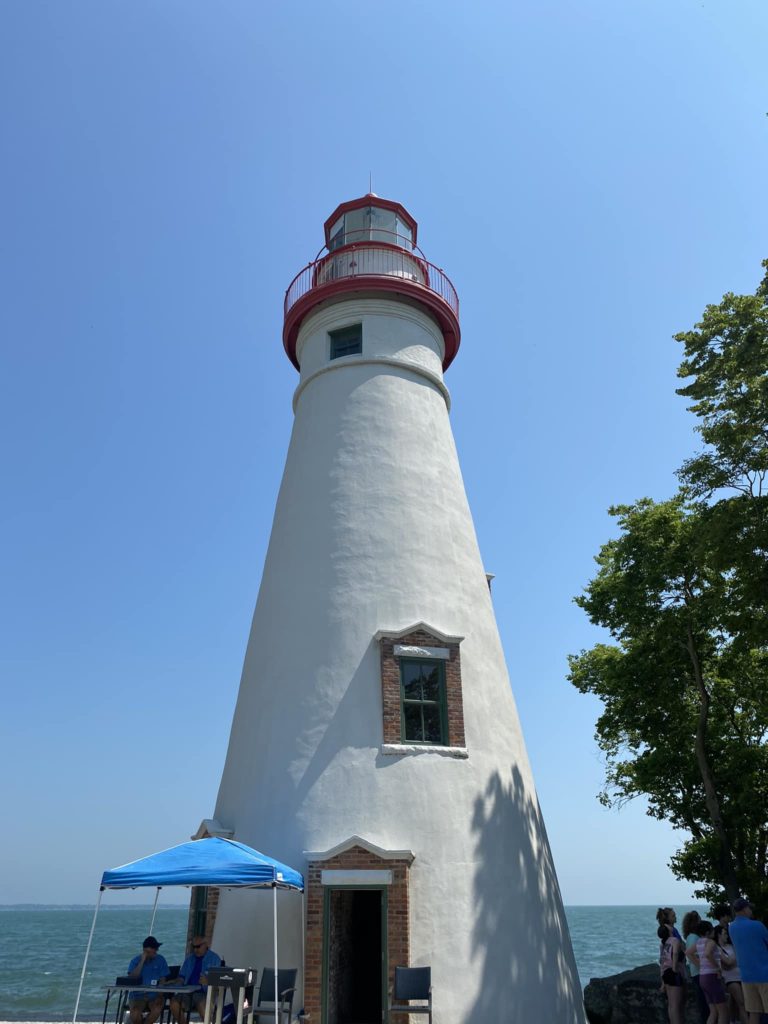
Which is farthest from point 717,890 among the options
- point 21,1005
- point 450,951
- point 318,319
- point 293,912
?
point 21,1005

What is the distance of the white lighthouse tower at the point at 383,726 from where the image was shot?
34.2 feet

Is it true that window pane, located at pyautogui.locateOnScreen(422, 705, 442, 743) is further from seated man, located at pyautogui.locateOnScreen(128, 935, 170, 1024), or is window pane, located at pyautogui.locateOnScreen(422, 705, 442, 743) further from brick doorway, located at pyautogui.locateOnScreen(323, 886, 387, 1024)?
seated man, located at pyautogui.locateOnScreen(128, 935, 170, 1024)

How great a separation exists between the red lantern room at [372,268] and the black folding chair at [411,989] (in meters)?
11.5

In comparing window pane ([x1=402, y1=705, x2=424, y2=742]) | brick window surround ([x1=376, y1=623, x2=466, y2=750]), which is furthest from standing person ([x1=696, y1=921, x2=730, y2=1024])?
window pane ([x1=402, y1=705, x2=424, y2=742])

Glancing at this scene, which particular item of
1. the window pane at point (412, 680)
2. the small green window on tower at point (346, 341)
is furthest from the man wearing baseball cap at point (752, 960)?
the small green window on tower at point (346, 341)

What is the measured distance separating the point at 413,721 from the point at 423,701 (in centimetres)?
35

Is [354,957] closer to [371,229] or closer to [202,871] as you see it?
[202,871]

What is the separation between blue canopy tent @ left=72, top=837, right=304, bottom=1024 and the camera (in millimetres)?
8820

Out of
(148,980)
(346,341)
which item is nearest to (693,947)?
(148,980)

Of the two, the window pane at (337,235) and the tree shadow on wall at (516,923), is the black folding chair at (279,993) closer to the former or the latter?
the tree shadow on wall at (516,923)

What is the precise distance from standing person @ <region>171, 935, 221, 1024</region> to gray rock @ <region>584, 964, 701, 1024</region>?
7.19 meters

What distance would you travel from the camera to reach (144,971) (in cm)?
980

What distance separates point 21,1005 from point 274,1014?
29.5 meters

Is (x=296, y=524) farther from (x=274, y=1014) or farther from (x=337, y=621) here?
(x=274, y=1014)
